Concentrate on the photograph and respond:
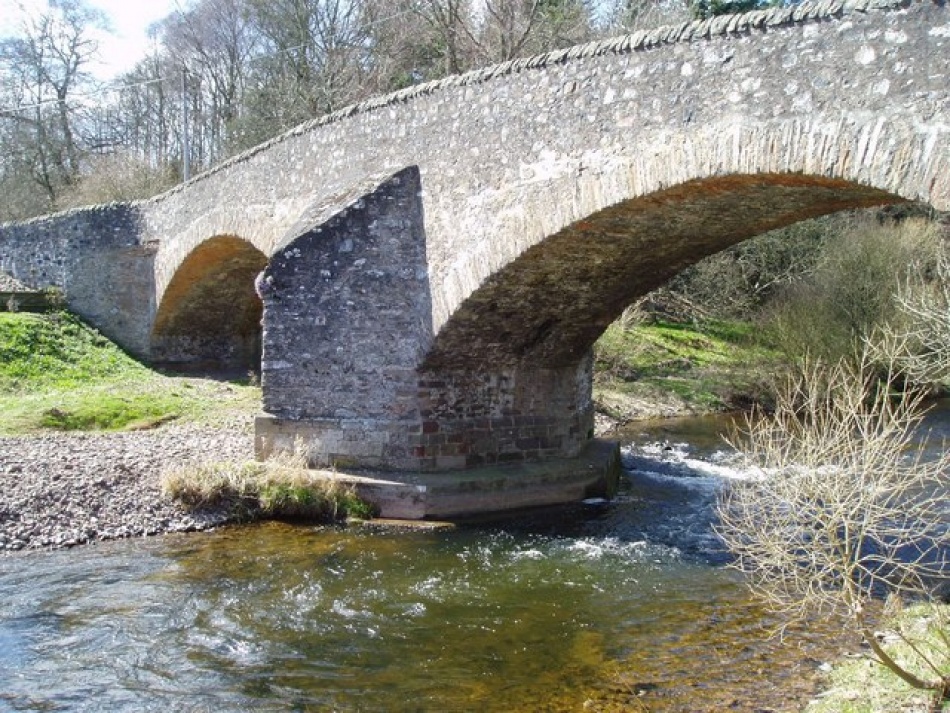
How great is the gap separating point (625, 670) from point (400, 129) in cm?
606

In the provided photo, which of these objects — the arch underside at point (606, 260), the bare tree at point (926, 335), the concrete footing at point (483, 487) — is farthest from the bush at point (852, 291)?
the arch underside at point (606, 260)

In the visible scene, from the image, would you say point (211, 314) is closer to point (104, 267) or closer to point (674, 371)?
point (104, 267)

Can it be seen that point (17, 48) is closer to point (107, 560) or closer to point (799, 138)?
point (107, 560)

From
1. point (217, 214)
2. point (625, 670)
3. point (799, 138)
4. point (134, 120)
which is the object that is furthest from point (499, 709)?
point (134, 120)

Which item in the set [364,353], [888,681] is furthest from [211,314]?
[888,681]

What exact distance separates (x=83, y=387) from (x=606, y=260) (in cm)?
950

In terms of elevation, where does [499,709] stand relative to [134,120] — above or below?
below

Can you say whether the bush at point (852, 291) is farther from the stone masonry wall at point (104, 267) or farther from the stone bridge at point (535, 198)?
the stone masonry wall at point (104, 267)

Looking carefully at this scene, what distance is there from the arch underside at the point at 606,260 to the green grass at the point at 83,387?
4.82m

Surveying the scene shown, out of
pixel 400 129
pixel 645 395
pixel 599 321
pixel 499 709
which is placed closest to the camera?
pixel 499 709

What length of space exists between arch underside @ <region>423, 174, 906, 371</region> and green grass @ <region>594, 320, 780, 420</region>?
6.44 m

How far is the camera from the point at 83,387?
1445cm

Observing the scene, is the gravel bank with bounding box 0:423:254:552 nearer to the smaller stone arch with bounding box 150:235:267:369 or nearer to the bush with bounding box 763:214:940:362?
the smaller stone arch with bounding box 150:235:267:369

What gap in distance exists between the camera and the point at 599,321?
401 inches
